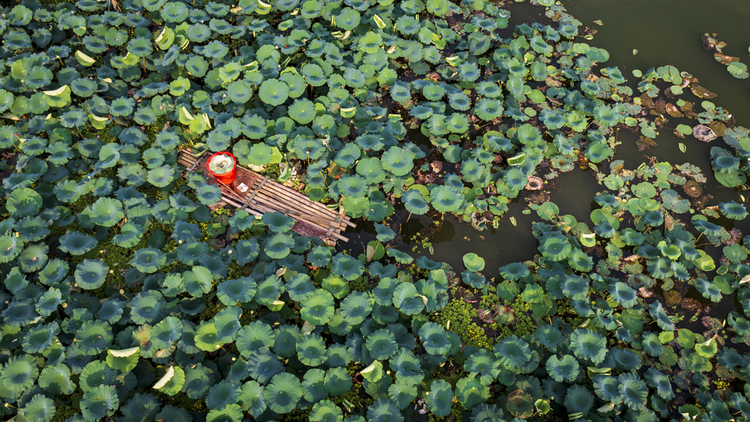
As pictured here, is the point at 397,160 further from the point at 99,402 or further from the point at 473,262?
the point at 99,402

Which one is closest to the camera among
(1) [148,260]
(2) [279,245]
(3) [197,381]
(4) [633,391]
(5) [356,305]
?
(3) [197,381]

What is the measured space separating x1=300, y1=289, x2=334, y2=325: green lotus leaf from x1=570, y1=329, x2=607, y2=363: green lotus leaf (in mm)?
3445

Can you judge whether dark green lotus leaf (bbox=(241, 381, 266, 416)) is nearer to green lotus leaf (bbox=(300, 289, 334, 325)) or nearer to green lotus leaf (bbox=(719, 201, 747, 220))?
green lotus leaf (bbox=(300, 289, 334, 325))

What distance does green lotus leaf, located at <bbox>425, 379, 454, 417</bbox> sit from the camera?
4.71 m

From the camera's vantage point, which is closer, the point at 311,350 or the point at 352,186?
the point at 311,350

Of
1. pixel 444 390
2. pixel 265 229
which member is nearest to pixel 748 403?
pixel 444 390

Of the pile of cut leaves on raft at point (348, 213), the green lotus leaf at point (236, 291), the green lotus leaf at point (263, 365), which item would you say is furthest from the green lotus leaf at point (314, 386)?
the green lotus leaf at point (236, 291)

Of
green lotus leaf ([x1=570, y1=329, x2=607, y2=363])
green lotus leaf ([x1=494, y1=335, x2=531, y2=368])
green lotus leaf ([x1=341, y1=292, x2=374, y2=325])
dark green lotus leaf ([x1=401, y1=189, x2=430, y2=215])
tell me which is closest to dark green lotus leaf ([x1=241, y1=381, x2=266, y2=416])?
green lotus leaf ([x1=341, y1=292, x2=374, y2=325])

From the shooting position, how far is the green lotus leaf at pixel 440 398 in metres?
4.71

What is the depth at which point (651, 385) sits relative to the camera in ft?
16.7

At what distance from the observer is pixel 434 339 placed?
5.14 metres

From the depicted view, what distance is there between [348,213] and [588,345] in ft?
13.3

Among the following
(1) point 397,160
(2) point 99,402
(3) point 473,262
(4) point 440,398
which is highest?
(1) point 397,160

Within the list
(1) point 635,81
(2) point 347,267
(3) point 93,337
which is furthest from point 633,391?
(3) point 93,337
